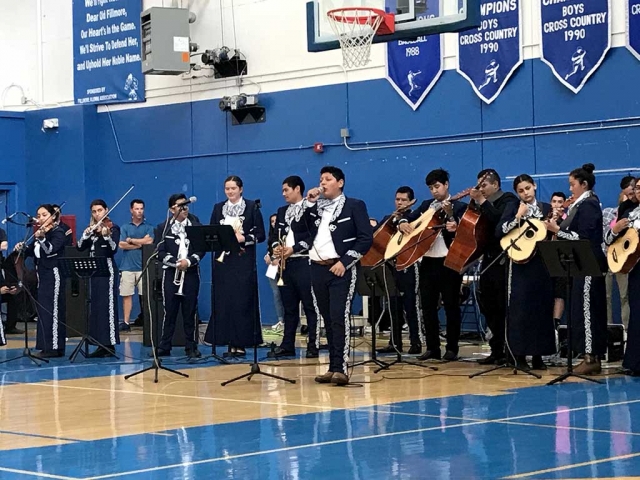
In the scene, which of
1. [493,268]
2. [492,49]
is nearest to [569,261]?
[493,268]

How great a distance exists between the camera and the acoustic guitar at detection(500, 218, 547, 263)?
1057 centimetres

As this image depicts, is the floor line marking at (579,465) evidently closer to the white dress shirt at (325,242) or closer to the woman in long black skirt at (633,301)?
the white dress shirt at (325,242)

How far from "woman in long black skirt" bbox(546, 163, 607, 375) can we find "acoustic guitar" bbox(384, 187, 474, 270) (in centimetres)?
156

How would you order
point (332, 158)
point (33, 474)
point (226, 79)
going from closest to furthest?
1. point (33, 474)
2. point (332, 158)
3. point (226, 79)

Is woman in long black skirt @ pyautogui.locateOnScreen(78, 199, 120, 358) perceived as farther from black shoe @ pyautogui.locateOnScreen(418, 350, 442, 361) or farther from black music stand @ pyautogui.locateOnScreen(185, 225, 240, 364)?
black shoe @ pyautogui.locateOnScreen(418, 350, 442, 361)

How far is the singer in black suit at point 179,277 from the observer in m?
12.6

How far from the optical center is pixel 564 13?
14688 millimetres

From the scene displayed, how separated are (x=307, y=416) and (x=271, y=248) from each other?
4.84m

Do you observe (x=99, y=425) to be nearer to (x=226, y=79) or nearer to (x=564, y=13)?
(x=564, y=13)

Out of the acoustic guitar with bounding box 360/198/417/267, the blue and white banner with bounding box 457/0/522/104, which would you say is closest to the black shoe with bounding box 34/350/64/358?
the acoustic guitar with bounding box 360/198/417/267

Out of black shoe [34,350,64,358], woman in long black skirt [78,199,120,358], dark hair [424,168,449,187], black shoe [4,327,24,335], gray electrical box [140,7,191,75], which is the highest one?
gray electrical box [140,7,191,75]

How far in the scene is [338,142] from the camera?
17.5 metres

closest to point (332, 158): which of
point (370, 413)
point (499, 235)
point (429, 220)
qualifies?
point (429, 220)

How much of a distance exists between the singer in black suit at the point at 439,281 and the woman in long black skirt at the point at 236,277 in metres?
1.65
